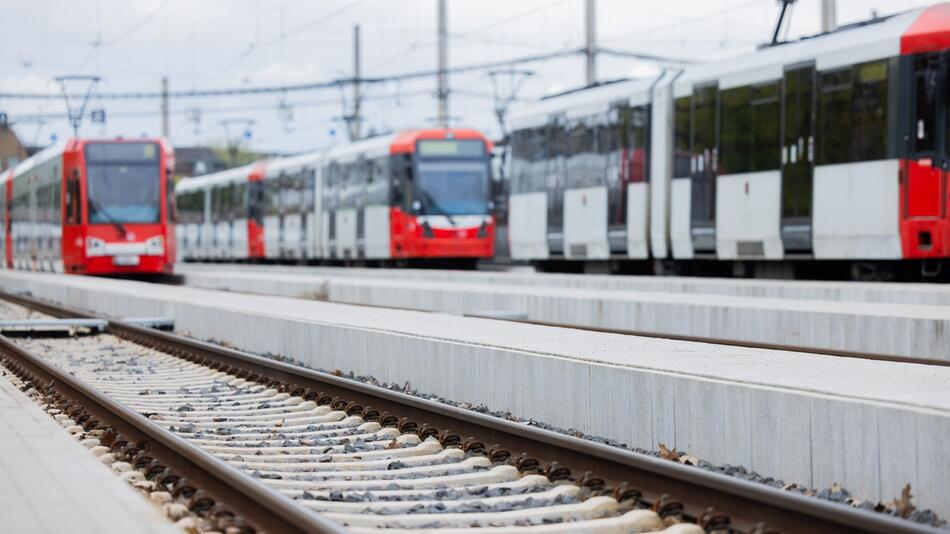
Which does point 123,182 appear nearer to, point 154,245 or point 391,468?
point 154,245

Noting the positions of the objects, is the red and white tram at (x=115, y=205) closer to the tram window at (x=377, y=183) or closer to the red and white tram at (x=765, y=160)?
the tram window at (x=377, y=183)

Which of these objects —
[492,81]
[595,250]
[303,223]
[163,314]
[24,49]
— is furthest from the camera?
[24,49]

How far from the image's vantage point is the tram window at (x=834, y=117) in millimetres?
18031

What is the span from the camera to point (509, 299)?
17.8 metres

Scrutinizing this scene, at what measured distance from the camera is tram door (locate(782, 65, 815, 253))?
18.8 m

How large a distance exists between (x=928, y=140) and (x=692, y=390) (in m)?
10.5

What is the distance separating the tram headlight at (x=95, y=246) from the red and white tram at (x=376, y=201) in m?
7.01

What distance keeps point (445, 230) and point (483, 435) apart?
84.1 ft

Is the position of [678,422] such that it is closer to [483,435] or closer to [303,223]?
[483,435]

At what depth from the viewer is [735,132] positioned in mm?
20688

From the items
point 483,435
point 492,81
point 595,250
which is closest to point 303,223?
point 492,81

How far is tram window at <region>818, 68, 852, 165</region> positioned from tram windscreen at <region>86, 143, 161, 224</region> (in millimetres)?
17808

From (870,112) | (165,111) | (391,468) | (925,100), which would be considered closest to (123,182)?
(870,112)

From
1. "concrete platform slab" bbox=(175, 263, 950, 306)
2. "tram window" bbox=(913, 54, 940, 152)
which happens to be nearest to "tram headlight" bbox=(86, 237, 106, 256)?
"concrete platform slab" bbox=(175, 263, 950, 306)
